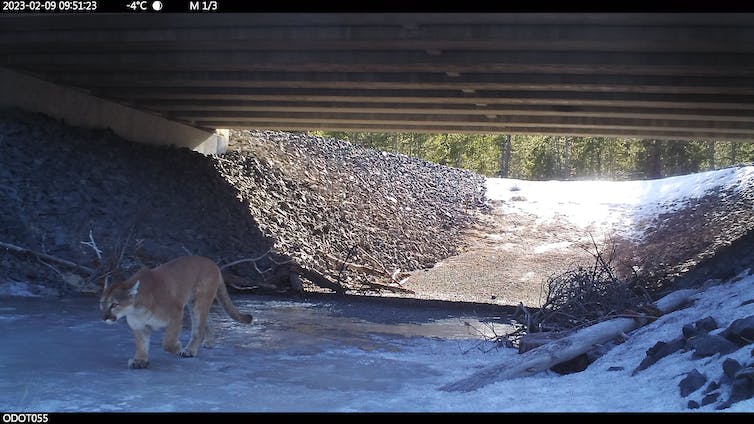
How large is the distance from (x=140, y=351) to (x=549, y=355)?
443cm

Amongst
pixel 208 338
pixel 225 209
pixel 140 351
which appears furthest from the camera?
pixel 225 209

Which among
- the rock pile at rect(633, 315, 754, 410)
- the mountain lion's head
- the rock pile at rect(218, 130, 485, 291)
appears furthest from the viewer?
the rock pile at rect(218, 130, 485, 291)

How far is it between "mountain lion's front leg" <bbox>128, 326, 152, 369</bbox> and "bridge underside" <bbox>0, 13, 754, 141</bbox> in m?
7.76

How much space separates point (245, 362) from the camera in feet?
30.0

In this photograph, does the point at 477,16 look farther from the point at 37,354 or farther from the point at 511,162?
the point at 511,162

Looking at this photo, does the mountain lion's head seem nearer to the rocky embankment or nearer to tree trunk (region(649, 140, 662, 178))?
the rocky embankment

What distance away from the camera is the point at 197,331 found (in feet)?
30.4

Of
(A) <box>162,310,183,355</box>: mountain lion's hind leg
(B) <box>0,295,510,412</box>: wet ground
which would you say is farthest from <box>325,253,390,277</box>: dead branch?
(A) <box>162,310,183,355</box>: mountain lion's hind leg

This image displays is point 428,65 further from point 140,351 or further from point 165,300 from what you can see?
point 140,351

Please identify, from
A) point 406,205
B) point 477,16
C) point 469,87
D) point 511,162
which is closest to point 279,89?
point 469,87

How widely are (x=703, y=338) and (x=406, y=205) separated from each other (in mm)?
24738

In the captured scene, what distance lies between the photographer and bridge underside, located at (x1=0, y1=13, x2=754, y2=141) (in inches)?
553

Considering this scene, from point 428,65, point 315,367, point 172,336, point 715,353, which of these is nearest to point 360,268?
point 428,65

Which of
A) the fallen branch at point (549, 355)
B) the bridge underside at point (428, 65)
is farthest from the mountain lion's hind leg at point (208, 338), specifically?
the bridge underside at point (428, 65)
